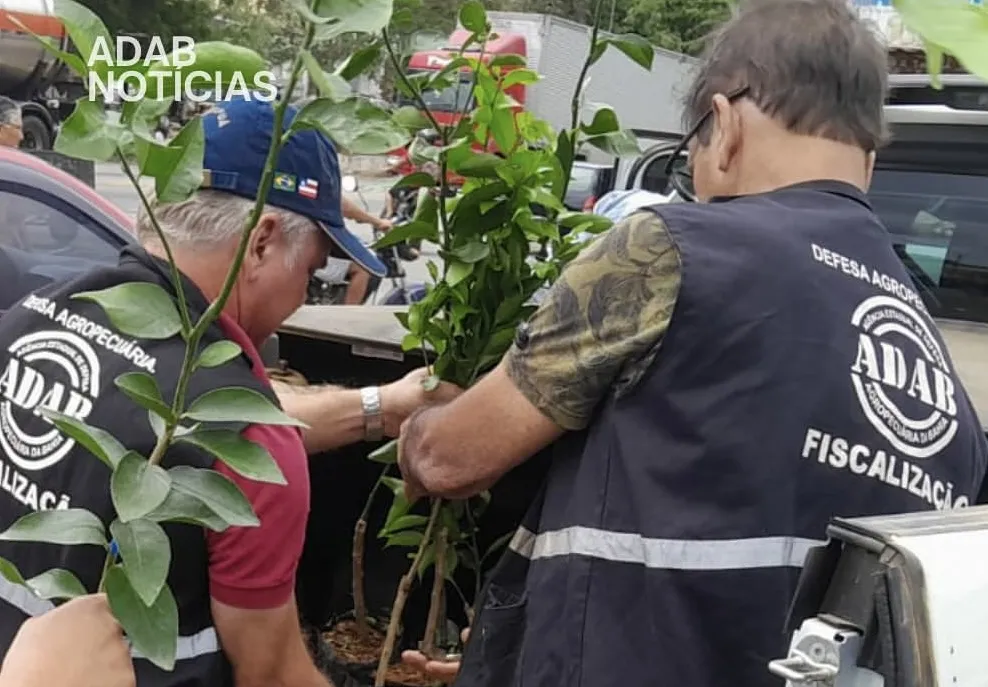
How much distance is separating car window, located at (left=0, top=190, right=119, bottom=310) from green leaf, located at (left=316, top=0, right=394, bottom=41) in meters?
3.32

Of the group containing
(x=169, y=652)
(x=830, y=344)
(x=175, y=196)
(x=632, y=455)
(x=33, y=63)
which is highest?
(x=175, y=196)

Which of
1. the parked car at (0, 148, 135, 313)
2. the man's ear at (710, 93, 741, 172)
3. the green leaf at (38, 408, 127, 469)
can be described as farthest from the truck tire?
the green leaf at (38, 408, 127, 469)

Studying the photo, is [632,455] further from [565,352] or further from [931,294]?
[931,294]

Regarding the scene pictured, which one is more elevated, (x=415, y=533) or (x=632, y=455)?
(x=632, y=455)

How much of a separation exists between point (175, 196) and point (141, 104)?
87mm

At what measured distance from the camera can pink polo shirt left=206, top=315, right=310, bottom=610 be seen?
5.24 ft

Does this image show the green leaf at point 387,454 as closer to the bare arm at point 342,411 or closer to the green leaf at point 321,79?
the bare arm at point 342,411

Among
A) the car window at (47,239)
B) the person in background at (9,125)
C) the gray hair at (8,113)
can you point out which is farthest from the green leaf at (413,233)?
the gray hair at (8,113)

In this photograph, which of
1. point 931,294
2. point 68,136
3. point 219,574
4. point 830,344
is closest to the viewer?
point 68,136

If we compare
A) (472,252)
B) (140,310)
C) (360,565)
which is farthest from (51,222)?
(140,310)

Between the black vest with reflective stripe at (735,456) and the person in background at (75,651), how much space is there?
1.79 ft

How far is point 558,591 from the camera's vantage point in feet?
5.11

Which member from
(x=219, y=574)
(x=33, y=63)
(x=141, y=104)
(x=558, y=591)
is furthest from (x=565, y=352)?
(x=33, y=63)

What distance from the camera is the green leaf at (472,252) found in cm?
198
